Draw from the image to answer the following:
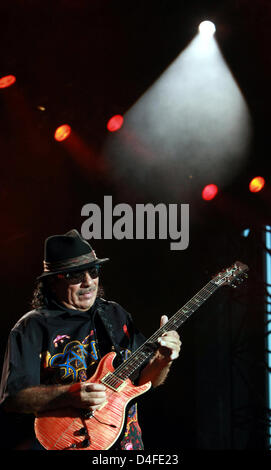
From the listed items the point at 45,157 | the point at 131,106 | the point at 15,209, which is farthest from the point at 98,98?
the point at 15,209

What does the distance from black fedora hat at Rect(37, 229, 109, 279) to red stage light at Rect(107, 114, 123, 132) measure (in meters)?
3.34

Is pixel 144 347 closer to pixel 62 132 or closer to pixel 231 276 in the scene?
pixel 231 276

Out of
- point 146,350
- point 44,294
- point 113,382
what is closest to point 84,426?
point 113,382

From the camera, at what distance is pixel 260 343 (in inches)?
260

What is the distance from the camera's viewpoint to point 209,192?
6465 mm

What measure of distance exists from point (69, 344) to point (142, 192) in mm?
3730

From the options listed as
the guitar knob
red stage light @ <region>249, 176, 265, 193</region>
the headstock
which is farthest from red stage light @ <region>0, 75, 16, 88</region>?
the guitar knob

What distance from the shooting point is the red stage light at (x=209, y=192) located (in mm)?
6449

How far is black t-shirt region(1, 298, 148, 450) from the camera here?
2.86 meters

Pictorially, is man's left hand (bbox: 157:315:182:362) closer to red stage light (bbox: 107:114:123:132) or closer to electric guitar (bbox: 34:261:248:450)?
electric guitar (bbox: 34:261:248:450)

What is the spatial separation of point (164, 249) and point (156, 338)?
11.4 ft

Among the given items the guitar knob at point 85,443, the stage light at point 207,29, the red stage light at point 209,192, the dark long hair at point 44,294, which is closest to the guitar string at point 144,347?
the guitar knob at point 85,443

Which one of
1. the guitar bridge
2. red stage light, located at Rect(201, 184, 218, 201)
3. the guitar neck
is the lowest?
the guitar bridge
